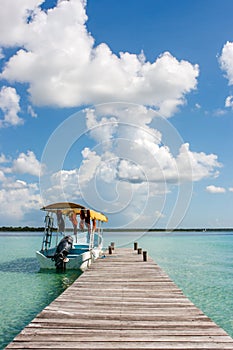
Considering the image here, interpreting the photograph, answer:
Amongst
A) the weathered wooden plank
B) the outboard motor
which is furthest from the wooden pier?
the outboard motor

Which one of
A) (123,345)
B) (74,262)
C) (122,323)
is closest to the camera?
(123,345)

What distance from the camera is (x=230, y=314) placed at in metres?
10.8

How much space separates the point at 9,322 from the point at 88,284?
7.92 ft

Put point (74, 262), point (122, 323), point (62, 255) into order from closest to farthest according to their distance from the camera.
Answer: point (122, 323), point (74, 262), point (62, 255)

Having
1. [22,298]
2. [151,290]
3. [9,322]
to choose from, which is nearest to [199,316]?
[151,290]

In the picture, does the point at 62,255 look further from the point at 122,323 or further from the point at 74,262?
the point at 122,323

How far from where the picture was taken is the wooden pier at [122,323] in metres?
5.04

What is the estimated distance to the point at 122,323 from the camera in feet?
20.0

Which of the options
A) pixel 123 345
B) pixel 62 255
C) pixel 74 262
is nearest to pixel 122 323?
pixel 123 345

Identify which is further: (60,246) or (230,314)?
(60,246)

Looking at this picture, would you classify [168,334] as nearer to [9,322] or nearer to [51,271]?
[9,322]

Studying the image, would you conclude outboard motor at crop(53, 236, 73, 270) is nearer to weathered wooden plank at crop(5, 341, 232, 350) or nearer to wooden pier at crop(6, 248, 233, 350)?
wooden pier at crop(6, 248, 233, 350)

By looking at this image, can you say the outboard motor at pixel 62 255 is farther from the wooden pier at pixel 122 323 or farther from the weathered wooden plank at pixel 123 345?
the weathered wooden plank at pixel 123 345

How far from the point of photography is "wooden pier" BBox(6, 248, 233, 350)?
504 cm
